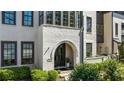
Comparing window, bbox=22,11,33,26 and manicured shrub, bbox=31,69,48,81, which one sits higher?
window, bbox=22,11,33,26

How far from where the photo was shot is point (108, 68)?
180 inches

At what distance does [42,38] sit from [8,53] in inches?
52.7

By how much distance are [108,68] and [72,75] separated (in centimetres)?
97

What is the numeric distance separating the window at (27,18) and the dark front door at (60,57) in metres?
1.66

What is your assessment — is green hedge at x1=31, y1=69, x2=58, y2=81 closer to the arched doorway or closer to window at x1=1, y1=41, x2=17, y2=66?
the arched doorway

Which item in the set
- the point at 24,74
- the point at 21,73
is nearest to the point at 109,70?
the point at 24,74

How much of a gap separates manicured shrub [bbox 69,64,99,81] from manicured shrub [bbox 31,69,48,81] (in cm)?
93

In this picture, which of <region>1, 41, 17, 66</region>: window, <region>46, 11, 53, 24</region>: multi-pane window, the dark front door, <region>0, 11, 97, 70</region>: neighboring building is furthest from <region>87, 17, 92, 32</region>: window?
<region>1, 41, 17, 66</region>: window

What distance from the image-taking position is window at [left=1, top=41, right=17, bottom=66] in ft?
20.2

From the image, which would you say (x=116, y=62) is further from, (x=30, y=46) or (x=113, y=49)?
(x=30, y=46)

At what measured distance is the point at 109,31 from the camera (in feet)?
18.7

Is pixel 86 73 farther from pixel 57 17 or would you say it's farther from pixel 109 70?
pixel 57 17

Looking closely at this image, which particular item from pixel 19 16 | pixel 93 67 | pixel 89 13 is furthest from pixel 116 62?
pixel 19 16

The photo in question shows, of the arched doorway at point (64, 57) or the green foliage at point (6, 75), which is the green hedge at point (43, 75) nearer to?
the arched doorway at point (64, 57)
